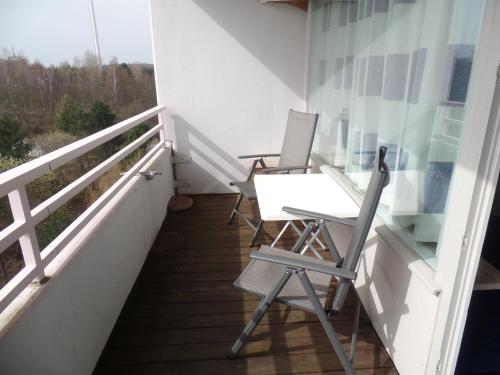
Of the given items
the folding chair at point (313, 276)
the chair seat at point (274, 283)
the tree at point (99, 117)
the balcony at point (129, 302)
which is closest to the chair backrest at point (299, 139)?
the balcony at point (129, 302)

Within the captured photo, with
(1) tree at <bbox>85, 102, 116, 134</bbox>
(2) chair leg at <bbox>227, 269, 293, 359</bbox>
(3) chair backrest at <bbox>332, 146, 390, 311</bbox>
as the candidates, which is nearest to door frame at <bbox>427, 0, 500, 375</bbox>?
(3) chair backrest at <bbox>332, 146, 390, 311</bbox>

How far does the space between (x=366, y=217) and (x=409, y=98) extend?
0.63m

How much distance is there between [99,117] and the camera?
50.8ft

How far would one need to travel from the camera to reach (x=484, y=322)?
1.78m

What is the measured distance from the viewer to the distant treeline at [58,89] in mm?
14875

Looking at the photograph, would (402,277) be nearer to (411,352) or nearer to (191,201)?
(411,352)

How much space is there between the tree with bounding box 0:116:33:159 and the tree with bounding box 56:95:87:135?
1.61 metres

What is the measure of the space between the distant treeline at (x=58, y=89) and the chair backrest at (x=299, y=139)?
12236mm

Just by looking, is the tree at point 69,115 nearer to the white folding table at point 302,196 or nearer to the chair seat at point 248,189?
the chair seat at point 248,189

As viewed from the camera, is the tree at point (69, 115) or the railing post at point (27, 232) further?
the tree at point (69, 115)

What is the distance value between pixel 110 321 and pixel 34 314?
0.78m

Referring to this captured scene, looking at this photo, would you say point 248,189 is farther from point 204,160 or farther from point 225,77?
point 225,77

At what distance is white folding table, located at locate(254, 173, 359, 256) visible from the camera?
1.81 m

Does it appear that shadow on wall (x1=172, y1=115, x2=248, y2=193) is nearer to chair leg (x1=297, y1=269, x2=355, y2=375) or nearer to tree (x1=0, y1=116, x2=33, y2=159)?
chair leg (x1=297, y1=269, x2=355, y2=375)
